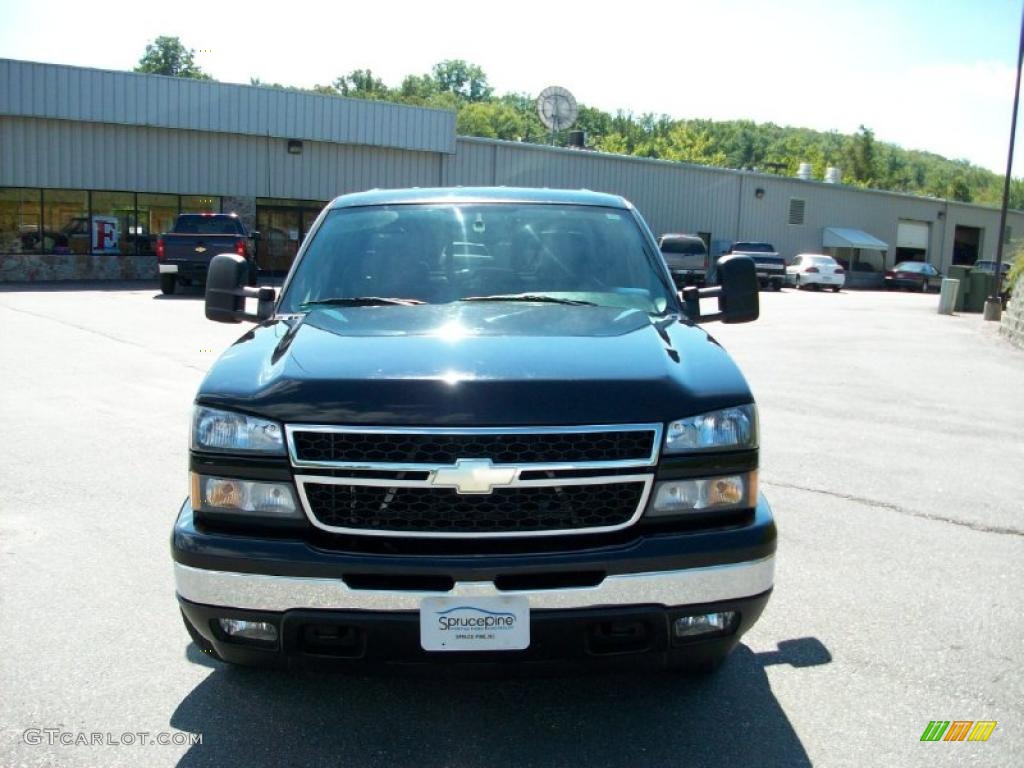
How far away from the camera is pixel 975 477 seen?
7.49m

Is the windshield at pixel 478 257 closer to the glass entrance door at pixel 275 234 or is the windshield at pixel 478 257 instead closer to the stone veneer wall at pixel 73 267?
the stone veneer wall at pixel 73 267

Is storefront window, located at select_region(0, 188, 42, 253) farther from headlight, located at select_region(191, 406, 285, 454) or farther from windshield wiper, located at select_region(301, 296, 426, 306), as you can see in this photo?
headlight, located at select_region(191, 406, 285, 454)

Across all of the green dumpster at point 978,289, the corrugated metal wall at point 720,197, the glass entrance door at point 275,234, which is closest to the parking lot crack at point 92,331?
the glass entrance door at point 275,234

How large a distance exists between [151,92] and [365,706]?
29.0 meters

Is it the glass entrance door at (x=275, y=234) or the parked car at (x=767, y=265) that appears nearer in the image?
the glass entrance door at (x=275, y=234)

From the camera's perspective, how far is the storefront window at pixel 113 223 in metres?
29.3

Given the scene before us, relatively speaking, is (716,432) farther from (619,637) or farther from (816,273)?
(816,273)

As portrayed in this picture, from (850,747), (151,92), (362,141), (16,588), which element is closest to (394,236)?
(16,588)

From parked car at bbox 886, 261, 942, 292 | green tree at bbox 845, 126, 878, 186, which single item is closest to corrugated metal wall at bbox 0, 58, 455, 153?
parked car at bbox 886, 261, 942, 292

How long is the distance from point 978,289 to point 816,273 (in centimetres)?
1276

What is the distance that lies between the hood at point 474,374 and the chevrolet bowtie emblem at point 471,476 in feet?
0.42

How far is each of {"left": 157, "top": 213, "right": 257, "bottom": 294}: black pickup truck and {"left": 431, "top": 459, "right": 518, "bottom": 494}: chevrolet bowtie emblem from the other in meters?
20.9

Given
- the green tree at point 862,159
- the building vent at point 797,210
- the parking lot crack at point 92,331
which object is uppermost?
the green tree at point 862,159

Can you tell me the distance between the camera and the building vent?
5000 cm
